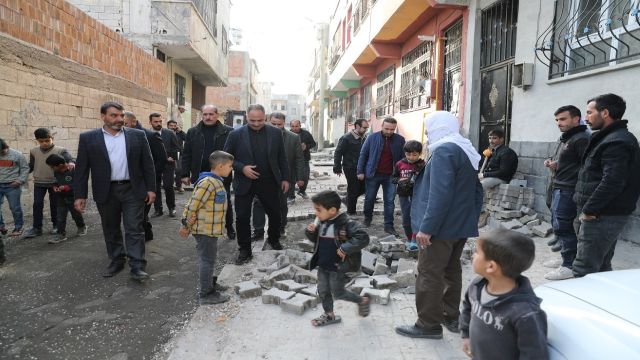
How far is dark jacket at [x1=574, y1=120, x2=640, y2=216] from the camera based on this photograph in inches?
136

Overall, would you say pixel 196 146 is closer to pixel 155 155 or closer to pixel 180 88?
pixel 155 155

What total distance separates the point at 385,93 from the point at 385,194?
11.1m

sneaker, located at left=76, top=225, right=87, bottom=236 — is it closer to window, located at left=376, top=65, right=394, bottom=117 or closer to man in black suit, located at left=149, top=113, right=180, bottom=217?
man in black suit, located at left=149, top=113, right=180, bottom=217

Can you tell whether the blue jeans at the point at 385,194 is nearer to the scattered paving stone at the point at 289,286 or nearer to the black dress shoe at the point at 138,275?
the scattered paving stone at the point at 289,286

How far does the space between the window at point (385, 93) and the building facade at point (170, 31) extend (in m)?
7.20

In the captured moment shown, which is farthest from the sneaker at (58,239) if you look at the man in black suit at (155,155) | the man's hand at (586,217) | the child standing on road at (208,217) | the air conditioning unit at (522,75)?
the air conditioning unit at (522,75)

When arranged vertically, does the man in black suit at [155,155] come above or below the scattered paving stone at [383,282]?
above

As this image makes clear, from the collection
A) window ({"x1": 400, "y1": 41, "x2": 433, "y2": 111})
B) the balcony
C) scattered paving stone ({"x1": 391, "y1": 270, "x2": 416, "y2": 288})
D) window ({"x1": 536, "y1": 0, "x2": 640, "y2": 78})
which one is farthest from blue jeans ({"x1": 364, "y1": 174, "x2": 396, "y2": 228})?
the balcony

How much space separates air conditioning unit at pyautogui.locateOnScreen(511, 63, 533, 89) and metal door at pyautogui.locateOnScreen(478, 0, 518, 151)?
66 centimetres

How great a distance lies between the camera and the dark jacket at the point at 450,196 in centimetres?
298

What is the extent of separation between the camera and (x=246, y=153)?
17.3ft

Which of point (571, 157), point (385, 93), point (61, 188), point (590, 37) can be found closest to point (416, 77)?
point (385, 93)

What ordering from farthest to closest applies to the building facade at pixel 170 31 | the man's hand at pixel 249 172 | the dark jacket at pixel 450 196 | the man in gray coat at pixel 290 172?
the building facade at pixel 170 31
the man in gray coat at pixel 290 172
the man's hand at pixel 249 172
the dark jacket at pixel 450 196

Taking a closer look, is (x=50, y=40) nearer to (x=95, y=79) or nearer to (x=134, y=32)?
(x=95, y=79)
